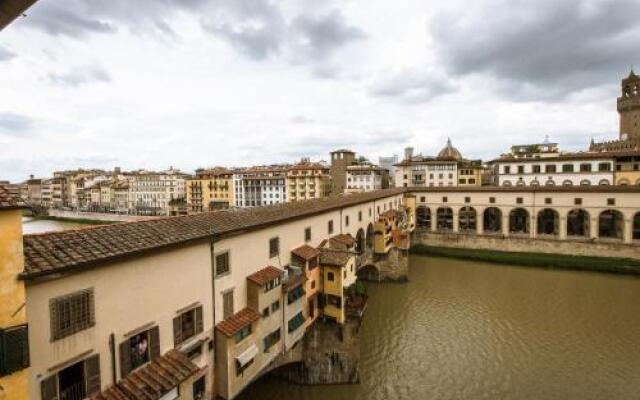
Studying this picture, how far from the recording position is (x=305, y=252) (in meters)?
17.2

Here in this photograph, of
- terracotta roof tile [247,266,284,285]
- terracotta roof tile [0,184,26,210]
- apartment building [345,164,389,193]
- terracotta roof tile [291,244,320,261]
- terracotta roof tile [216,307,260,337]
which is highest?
apartment building [345,164,389,193]

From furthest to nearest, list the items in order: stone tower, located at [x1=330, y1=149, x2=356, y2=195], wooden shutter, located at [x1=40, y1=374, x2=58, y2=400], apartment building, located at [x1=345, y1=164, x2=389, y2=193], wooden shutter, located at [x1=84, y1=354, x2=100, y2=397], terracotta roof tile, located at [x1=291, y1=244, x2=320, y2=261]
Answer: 1. stone tower, located at [x1=330, y1=149, x2=356, y2=195]
2. apartment building, located at [x1=345, y1=164, x2=389, y2=193]
3. terracotta roof tile, located at [x1=291, y1=244, x2=320, y2=261]
4. wooden shutter, located at [x1=84, y1=354, x2=100, y2=397]
5. wooden shutter, located at [x1=40, y1=374, x2=58, y2=400]

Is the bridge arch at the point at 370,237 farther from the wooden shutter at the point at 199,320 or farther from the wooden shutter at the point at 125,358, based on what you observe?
the wooden shutter at the point at 125,358

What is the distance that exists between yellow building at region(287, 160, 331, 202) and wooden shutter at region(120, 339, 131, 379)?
56516 mm

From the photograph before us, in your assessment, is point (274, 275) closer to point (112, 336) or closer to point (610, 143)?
point (112, 336)

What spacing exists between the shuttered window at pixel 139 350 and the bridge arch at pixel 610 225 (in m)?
49.9

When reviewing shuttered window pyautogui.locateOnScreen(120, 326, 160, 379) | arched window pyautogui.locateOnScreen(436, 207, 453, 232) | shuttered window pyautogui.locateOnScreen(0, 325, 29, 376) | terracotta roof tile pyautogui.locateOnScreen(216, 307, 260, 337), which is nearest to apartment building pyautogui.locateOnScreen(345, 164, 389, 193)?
arched window pyautogui.locateOnScreen(436, 207, 453, 232)

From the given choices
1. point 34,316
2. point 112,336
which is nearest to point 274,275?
point 112,336

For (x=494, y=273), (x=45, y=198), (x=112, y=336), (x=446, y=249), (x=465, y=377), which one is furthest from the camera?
(x=45, y=198)

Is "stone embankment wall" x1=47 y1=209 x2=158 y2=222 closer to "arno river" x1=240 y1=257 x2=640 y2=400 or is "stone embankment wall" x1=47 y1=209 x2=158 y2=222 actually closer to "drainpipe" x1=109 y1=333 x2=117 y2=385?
"arno river" x1=240 y1=257 x2=640 y2=400

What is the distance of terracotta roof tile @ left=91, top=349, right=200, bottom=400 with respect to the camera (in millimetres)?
8297

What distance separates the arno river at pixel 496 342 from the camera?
53.1 feet

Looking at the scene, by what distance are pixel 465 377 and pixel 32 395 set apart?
697 inches

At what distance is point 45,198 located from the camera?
10881cm
